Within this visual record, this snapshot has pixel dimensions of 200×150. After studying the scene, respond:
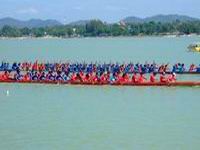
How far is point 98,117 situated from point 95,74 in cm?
926

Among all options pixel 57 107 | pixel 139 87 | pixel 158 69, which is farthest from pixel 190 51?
pixel 57 107

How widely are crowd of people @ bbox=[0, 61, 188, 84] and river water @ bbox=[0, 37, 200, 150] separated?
479 millimetres

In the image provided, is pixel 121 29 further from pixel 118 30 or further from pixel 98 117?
pixel 98 117

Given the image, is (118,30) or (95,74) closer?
(95,74)

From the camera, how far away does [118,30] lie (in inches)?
6673

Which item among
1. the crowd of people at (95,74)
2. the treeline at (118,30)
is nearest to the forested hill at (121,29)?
the treeline at (118,30)

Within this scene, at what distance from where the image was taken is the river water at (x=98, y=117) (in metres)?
18.8

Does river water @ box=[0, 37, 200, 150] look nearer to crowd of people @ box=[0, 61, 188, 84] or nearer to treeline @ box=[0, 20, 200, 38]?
crowd of people @ box=[0, 61, 188, 84]

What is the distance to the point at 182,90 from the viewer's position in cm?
2817

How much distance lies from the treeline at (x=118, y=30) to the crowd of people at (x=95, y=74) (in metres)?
113

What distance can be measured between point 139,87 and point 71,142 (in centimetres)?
1091

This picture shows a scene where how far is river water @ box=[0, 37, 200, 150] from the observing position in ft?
61.7

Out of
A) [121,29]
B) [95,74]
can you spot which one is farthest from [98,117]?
[121,29]

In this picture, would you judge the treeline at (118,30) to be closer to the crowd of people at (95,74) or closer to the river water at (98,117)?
the crowd of people at (95,74)
